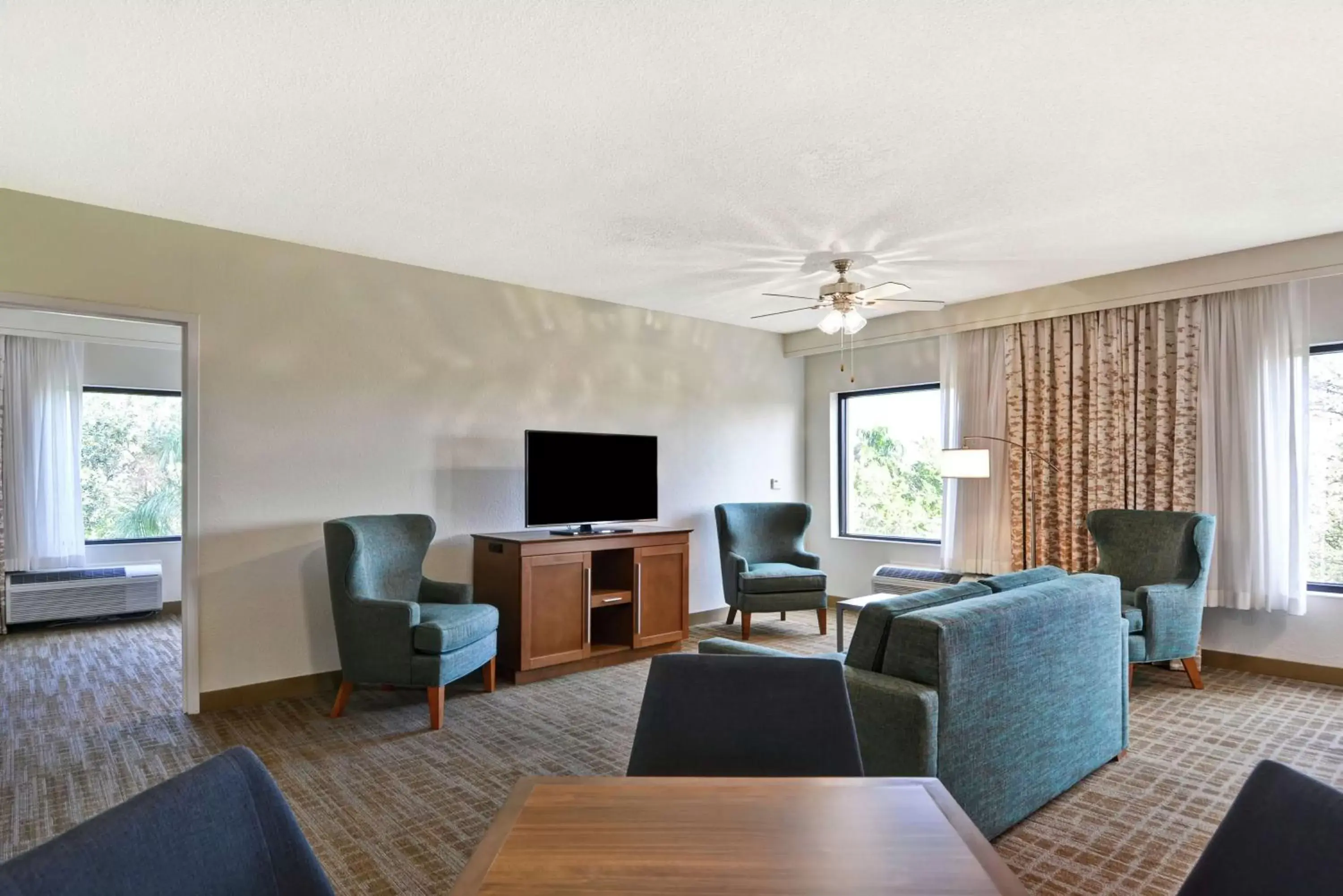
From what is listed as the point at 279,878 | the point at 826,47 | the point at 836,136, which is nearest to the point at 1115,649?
the point at 836,136

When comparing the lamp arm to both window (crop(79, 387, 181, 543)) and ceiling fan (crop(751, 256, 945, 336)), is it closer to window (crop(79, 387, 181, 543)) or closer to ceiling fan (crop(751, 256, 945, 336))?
ceiling fan (crop(751, 256, 945, 336))

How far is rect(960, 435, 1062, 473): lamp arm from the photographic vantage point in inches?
214

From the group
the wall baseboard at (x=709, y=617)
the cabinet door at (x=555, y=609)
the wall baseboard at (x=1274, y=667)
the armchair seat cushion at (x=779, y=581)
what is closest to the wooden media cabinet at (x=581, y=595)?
the cabinet door at (x=555, y=609)

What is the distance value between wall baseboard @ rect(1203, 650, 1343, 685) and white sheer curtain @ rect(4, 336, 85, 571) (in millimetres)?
8569

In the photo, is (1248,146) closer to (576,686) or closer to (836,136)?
(836,136)

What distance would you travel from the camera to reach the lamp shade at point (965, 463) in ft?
17.2

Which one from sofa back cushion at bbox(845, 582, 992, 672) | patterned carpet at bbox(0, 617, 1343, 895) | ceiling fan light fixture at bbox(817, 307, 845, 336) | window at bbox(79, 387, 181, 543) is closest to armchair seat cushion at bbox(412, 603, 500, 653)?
patterned carpet at bbox(0, 617, 1343, 895)

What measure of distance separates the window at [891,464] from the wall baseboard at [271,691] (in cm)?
444

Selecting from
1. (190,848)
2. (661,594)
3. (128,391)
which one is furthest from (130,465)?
(190,848)

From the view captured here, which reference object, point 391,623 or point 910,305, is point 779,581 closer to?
point 910,305

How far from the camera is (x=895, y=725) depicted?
7.53ft

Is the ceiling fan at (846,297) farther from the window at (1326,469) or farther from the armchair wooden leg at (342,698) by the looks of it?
the armchair wooden leg at (342,698)

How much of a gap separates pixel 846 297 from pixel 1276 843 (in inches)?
158

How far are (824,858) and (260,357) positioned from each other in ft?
13.4
